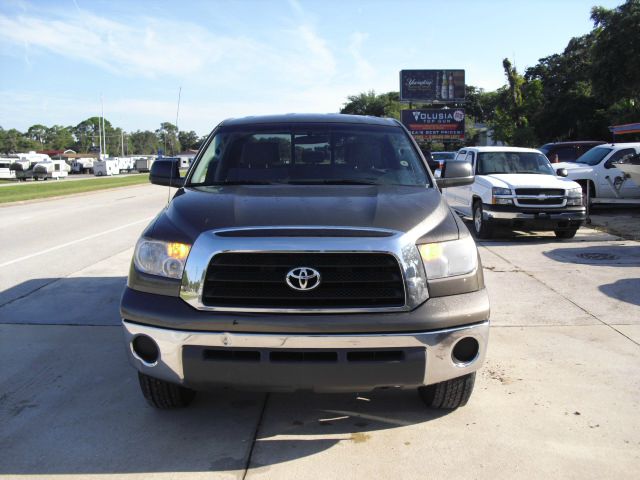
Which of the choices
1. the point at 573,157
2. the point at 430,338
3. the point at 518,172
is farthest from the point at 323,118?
the point at 573,157

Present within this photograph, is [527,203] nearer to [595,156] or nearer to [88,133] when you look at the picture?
[595,156]

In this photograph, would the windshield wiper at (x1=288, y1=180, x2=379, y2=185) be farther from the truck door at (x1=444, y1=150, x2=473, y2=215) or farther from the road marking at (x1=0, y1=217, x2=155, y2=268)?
the truck door at (x1=444, y1=150, x2=473, y2=215)

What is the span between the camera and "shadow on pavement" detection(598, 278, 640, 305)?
6.52m

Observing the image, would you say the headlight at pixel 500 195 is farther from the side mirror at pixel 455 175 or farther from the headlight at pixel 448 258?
the headlight at pixel 448 258

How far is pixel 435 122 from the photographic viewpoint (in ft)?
157

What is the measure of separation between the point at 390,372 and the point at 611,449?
4.39 ft

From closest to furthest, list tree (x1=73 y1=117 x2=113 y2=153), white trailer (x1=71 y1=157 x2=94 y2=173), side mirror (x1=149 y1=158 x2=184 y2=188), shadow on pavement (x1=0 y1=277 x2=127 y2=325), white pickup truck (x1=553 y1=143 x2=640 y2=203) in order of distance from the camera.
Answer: side mirror (x1=149 y1=158 x2=184 y2=188)
shadow on pavement (x1=0 y1=277 x2=127 y2=325)
white pickup truck (x1=553 y1=143 x2=640 y2=203)
white trailer (x1=71 y1=157 x2=94 y2=173)
tree (x1=73 y1=117 x2=113 y2=153)

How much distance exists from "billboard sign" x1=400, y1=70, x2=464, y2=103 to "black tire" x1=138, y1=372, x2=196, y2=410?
5037 centimetres

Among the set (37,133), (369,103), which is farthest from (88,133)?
(369,103)

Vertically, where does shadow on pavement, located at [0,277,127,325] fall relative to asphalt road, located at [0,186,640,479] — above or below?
above

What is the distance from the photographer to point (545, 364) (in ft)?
15.0

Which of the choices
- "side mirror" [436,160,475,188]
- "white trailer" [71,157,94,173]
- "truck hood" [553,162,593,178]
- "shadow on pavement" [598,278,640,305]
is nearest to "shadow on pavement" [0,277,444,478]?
"side mirror" [436,160,475,188]

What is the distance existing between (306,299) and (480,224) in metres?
8.74

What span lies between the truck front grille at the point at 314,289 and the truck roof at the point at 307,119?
82.8 inches
